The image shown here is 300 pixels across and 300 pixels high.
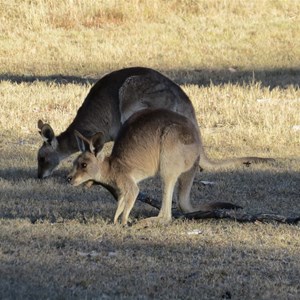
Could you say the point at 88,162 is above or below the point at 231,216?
above

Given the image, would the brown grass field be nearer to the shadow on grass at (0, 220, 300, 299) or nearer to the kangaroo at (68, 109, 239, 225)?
the shadow on grass at (0, 220, 300, 299)

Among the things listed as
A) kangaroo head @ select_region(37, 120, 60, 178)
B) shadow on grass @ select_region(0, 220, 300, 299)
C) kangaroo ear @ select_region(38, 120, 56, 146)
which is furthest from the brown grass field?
kangaroo ear @ select_region(38, 120, 56, 146)

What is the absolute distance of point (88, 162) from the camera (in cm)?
796

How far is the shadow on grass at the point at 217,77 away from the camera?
62.0 feet

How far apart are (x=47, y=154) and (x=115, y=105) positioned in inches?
40.0

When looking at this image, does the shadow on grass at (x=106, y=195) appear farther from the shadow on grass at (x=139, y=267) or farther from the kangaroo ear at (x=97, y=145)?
the shadow on grass at (x=139, y=267)

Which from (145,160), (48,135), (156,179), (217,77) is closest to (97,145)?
(145,160)

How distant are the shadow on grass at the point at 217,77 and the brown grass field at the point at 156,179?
50mm

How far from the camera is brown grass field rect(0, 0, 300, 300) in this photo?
6234mm

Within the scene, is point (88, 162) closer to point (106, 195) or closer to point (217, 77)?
point (106, 195)

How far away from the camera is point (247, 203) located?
9180mm

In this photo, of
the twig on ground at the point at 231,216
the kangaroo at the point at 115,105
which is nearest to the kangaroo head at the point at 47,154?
the kangaroo at the point at 115,105

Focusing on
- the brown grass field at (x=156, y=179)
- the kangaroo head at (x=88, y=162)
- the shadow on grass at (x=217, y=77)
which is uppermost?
the kangaroo head at (x=88, y=162)

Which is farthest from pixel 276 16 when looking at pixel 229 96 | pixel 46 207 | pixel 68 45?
pixel 46 207
